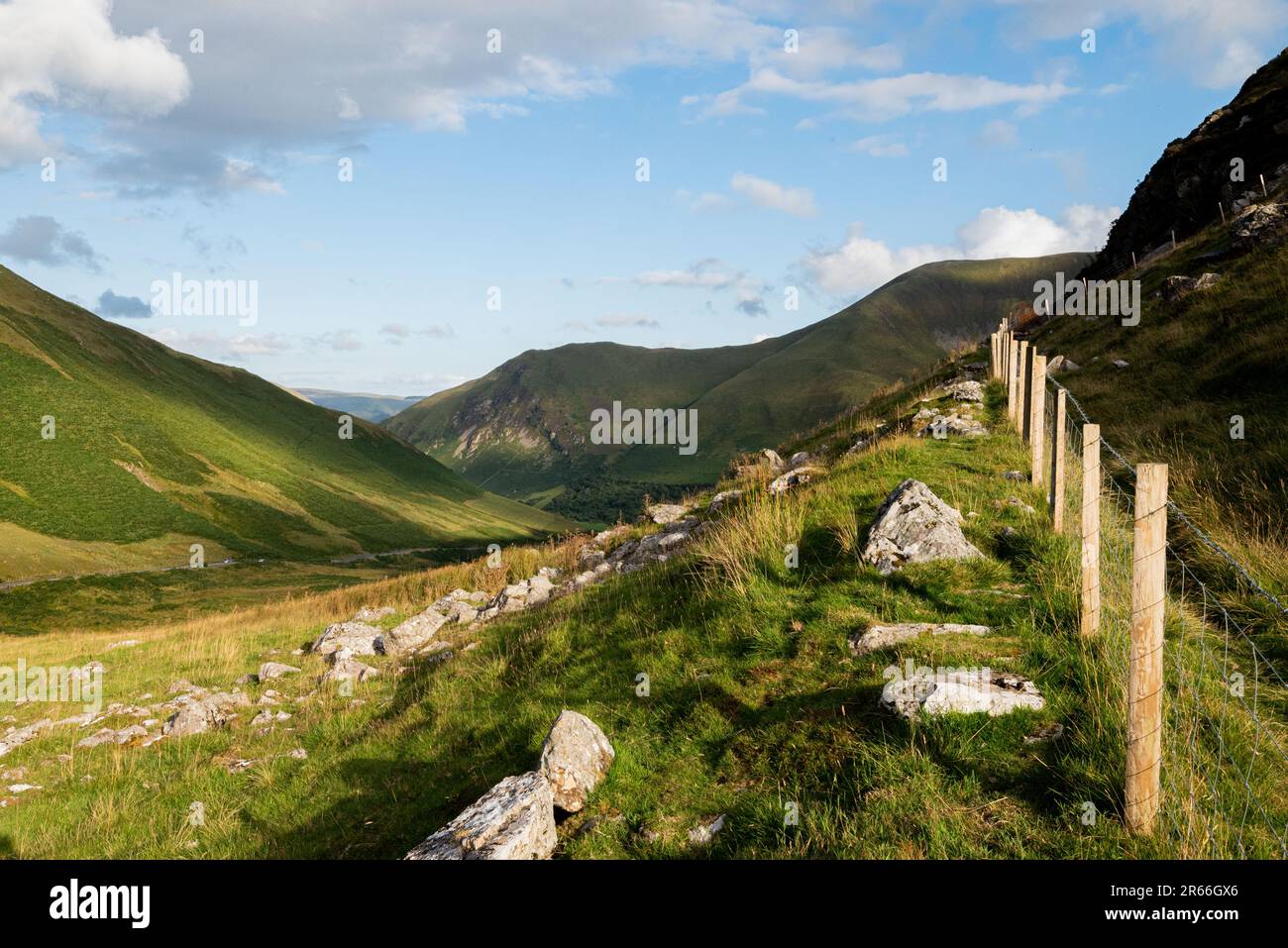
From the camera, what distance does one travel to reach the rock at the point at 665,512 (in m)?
24.1

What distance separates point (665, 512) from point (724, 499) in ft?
13.2

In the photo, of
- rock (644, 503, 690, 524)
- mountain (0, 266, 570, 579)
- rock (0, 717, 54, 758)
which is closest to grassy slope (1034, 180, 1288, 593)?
rock (644, 503, 690, 524)

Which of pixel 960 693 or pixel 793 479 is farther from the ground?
pixel 793 479

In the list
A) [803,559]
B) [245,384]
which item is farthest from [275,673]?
[245,384]

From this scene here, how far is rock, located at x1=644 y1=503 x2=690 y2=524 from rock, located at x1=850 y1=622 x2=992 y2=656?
15.3 meters

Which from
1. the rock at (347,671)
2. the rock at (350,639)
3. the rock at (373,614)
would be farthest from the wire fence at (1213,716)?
the rock at (373,614)

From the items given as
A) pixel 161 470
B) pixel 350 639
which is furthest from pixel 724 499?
pixel 161 470

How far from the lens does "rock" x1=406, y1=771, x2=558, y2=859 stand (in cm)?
612

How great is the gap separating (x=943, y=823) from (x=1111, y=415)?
21236 mm

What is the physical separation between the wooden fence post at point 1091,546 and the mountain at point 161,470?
3513 inches

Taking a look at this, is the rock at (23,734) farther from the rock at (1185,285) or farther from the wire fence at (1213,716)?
the rock at (1185,285)

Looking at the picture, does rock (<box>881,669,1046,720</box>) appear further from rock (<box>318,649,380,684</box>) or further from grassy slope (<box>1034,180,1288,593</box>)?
rock (<box>318,649,380,684</box>)

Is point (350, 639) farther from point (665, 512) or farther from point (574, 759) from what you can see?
point (574, 759)

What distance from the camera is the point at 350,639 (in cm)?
1942
